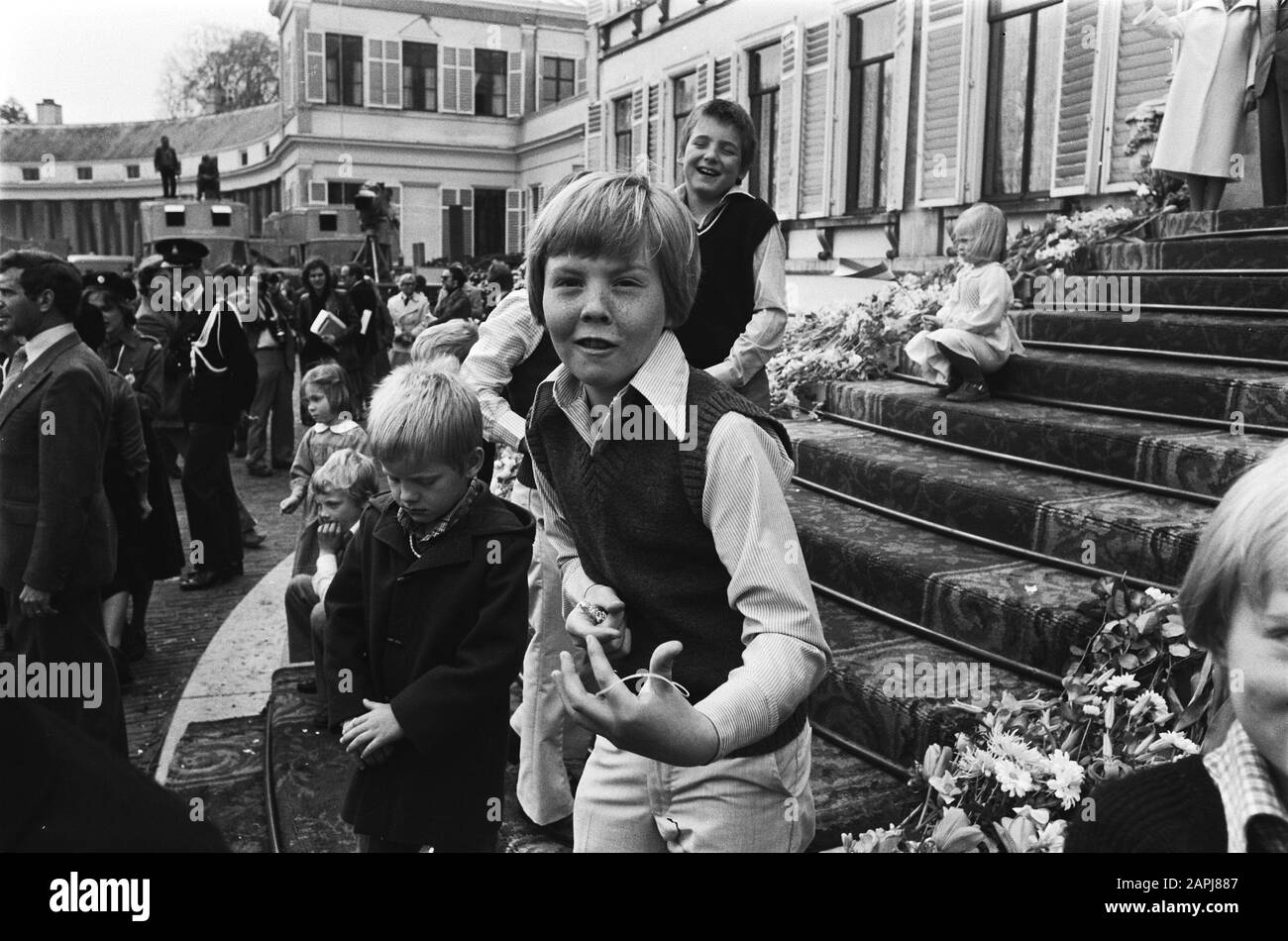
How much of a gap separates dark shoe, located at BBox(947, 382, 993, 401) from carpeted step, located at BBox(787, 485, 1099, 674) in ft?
3.98

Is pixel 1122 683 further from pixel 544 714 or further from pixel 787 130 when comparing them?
pixel 787 130

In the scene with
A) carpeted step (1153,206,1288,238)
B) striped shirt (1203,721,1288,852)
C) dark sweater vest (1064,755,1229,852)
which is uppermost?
carpeted step (1153,206,1288,238)

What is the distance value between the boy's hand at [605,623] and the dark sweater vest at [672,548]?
0.16 ft

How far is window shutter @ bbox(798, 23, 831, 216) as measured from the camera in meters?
13.2

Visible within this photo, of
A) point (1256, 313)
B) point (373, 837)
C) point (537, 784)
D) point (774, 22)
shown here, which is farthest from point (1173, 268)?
point (774, 22)

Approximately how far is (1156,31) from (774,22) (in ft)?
21.3

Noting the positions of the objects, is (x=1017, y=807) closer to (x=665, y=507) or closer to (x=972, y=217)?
(x=665, y=507)

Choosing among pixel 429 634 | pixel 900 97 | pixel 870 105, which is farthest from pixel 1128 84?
pixel 429 634

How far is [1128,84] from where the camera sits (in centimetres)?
896

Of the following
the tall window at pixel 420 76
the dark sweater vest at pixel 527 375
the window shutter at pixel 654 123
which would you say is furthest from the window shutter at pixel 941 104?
the tall window at pixel 420 76

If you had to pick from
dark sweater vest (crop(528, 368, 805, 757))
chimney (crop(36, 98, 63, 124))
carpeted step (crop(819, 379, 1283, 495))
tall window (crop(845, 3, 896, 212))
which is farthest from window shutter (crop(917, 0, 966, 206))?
chimney (crop(36, 98, 63, 124))

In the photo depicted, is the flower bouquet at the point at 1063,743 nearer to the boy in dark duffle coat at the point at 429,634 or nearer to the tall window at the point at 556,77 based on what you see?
the boy in dark duffle coat at the point at 429,634

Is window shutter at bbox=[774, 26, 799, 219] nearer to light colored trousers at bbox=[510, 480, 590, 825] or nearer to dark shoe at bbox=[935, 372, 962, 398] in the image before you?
dark shoe at bbox=[935, 372, 962, 398]

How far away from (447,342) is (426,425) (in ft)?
7.51
